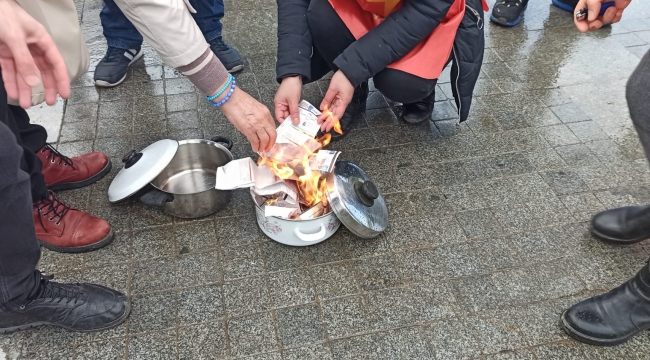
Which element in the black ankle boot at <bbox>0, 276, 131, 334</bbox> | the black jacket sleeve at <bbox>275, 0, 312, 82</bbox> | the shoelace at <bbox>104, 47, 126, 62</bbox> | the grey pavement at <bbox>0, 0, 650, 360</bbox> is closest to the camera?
the black ankle boot at <bbox>0, 276, 131, 334</bbox>

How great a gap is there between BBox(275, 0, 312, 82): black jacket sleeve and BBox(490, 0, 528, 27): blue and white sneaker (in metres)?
1.93

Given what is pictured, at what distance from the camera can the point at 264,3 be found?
13.2 feet

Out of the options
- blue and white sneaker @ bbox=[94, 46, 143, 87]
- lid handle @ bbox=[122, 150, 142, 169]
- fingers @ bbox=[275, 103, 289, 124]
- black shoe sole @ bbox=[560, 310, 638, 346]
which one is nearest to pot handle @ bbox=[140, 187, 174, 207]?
lid handle @ bbox=[122, 150, 142, 169]

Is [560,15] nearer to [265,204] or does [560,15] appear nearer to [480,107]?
[480,107]

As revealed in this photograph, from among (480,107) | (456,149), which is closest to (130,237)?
(456,149)

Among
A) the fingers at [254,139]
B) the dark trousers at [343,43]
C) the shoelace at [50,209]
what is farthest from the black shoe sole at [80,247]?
the dark trousers at [343,43]

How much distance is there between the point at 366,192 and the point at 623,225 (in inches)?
44.6

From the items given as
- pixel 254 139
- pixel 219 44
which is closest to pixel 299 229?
pixel 254 139

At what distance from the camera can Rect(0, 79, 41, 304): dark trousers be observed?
4.59 ft

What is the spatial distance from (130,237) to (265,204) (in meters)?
0.63

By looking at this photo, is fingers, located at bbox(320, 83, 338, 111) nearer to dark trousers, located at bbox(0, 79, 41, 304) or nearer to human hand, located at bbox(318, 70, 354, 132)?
human hand, located at bbox(318, 70, 354, 132)

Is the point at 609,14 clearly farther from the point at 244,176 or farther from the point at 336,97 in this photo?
the point at 244,176

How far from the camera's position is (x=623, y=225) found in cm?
211

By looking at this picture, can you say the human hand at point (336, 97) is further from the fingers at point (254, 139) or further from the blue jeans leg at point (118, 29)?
the blue jeans leg at point (118, 29)
